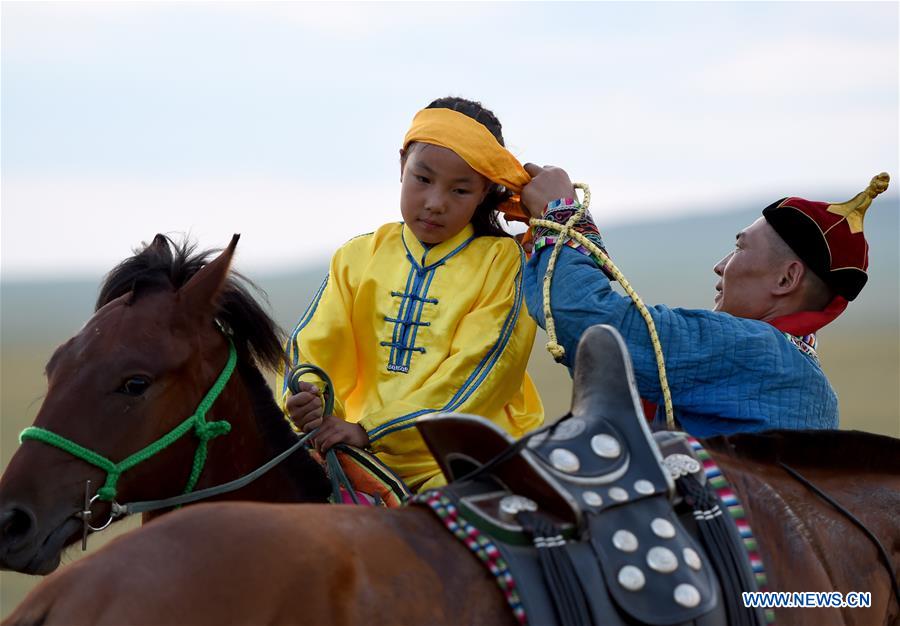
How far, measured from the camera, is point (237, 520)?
2047mm

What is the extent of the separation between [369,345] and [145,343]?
1.03 meters

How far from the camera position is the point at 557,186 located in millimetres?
3814

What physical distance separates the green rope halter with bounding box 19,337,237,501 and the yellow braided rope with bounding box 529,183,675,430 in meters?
0.99

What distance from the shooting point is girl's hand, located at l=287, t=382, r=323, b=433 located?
3.62 m

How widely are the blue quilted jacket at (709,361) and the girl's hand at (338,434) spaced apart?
77 cm

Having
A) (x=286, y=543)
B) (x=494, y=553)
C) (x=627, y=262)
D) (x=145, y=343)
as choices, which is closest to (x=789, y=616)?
(x=494, y=553)

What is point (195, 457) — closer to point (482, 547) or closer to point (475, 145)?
point (482, 547)

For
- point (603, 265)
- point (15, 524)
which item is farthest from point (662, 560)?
point (15, 524)

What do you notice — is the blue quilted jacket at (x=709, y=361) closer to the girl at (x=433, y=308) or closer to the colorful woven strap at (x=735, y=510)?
the girl at (x=433, y=308)

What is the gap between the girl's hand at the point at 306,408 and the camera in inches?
142

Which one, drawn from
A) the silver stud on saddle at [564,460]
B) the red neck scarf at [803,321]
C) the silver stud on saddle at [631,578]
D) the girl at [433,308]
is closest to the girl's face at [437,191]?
the girl at [433,308]

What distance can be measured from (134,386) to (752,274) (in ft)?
6.69

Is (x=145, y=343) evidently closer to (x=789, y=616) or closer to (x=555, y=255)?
(x=555, y=255)

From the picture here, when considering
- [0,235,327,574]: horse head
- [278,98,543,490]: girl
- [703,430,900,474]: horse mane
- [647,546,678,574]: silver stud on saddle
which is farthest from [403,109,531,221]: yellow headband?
[647,546,678,574]: silver stud on saddle
